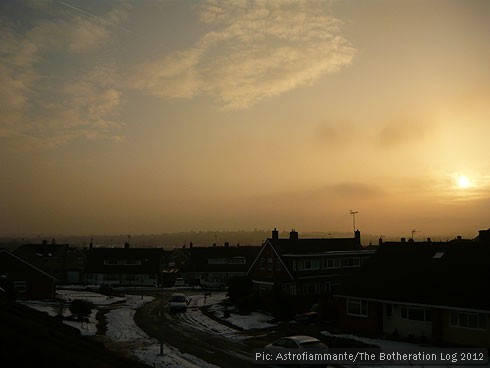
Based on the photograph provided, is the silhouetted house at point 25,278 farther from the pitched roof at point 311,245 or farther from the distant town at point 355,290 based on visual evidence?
the pitched roof at point 311,245

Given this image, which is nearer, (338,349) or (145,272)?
(338,349)

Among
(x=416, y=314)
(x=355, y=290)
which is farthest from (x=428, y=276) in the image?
(x=355, y=290)

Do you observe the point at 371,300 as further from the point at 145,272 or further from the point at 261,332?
the point at 145,272

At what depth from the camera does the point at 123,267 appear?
88.1 m

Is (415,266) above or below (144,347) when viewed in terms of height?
above

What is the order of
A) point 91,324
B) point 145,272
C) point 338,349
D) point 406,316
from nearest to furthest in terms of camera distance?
point 338,349 → point 406,316 → point 91,324 → point 145,272

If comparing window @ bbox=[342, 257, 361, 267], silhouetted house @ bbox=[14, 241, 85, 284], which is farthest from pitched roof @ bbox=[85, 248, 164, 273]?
window @ bbox=[342, 257, 361, 267]

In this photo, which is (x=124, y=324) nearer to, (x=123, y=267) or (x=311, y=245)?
(x=311, y=245)

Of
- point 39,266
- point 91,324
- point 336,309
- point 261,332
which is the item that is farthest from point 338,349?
point 39,266

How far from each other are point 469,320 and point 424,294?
11.0 ft

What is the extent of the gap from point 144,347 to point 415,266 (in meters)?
21.5

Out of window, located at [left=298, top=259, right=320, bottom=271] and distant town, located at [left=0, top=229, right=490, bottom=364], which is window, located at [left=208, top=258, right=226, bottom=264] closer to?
distant town, located at [left=0, top=229, right=490, bottom=364]

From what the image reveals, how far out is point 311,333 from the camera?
34.3m

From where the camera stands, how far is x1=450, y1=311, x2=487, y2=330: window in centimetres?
2748
